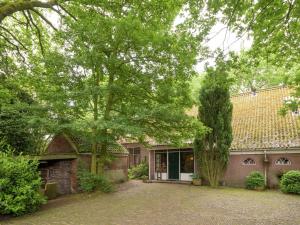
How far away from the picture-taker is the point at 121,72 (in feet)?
45.0

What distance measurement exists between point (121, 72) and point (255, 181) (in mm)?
10548

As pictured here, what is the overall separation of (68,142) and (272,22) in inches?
564

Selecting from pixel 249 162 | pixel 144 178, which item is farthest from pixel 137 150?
pixel 249 162

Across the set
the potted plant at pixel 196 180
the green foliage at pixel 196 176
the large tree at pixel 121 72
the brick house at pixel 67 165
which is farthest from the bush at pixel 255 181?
the brick house at pixel 67 165

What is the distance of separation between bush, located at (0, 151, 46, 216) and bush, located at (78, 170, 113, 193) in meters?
3.87

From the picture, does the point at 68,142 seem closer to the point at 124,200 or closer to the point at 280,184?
the point at 124,200

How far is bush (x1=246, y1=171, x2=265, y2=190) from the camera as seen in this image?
1528 centimetres

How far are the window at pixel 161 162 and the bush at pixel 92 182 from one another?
23.7ft

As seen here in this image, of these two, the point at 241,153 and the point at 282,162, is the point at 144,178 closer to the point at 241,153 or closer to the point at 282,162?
the point at 241,153

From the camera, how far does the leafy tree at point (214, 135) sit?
16656mm

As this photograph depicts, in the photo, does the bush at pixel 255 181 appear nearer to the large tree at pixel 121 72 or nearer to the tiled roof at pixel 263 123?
the tiled roof at pixel 263 123

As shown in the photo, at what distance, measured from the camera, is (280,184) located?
14438mm

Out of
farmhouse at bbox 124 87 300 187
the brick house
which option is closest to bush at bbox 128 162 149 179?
farmhouse at bbox 124 87 300 187

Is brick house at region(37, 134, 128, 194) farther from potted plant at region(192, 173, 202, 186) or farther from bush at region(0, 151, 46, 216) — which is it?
potted plant at region(192, 173, 202, 186)
